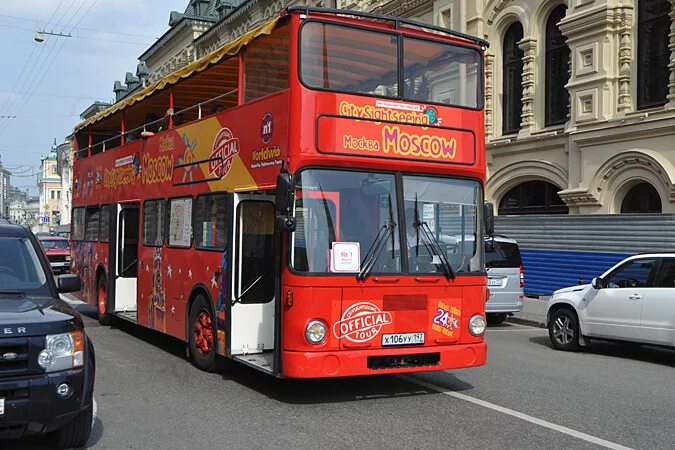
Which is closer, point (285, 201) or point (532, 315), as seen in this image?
point (285, 201)

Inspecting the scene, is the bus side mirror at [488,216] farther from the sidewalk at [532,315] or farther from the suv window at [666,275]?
the sidewalk at [532,315]

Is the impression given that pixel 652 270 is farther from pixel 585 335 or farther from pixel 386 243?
pixel 386 243

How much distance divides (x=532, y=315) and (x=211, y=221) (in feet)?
31.8

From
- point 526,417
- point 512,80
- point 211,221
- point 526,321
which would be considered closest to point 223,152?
point 211,221

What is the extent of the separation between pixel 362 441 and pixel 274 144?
314cm

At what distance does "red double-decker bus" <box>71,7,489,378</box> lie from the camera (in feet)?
24.4

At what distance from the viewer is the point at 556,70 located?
824 inches

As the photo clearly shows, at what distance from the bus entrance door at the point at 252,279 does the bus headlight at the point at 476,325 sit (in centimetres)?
220

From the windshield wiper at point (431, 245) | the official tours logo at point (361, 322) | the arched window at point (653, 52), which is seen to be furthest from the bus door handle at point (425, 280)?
the arched window at point (653, 52)

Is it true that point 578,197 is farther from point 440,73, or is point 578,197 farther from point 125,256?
point 440,73

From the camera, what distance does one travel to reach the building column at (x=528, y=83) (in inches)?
837

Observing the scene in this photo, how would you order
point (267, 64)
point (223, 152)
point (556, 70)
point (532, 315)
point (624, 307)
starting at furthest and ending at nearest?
point (556, 70), point (532, 315), point (624, 307), point (223, 152), point (267, 64)

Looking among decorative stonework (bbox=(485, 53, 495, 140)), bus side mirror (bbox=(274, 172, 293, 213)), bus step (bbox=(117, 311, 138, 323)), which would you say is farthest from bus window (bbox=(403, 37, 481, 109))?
decorative stonework (bbox=(485, 53, 495, 140))

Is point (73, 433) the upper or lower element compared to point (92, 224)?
lower
